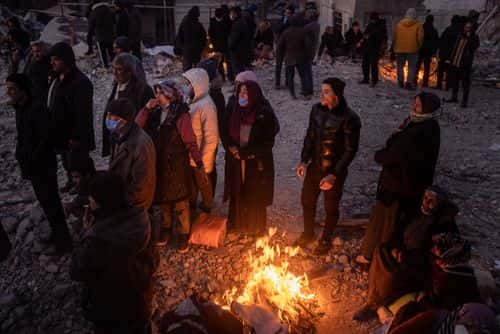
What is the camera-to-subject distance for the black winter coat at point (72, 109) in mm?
5336

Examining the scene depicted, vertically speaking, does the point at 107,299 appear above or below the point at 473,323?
below

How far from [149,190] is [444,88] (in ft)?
32.1

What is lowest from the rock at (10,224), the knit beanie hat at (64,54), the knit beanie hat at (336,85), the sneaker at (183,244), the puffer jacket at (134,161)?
the rock at (10,224)

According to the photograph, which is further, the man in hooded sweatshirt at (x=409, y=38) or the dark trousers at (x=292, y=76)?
the man in hooded sweatshirt at (x=409, y=38)

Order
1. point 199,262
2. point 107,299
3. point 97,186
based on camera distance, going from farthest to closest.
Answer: point 199,262 < point 107,299 < point 97,186

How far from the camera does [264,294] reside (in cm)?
425

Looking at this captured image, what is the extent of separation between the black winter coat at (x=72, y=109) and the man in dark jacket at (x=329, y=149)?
2.57 metres

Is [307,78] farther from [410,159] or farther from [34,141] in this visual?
[34,141]

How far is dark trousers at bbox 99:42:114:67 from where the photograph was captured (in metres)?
12.3

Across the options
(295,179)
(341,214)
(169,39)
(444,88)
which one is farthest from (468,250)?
(169,39)

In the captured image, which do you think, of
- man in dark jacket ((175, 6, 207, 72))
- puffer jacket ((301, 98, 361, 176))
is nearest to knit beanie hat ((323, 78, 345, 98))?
puffer jacket ((301, 98, 361, 176))

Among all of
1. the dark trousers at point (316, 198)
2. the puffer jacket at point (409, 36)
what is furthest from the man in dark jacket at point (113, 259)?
the puffer jacket at point (409, 36)

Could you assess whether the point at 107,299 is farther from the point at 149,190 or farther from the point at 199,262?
the point at 199,262

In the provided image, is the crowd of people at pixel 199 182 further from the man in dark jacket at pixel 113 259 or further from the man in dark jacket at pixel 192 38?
the man in dark jacket at pixel 192 38
